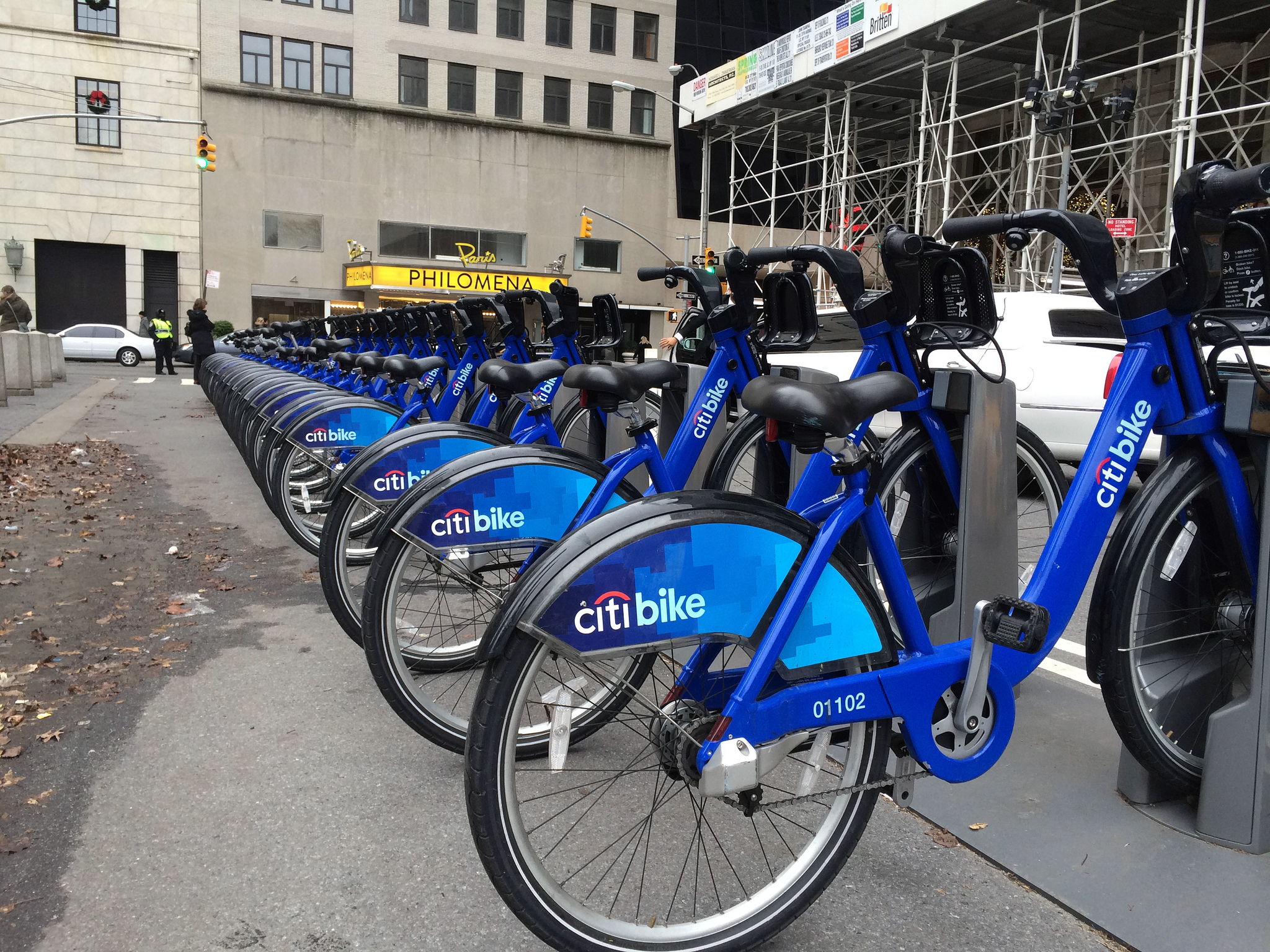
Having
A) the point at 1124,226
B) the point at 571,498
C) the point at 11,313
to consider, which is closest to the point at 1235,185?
the point at 571,498

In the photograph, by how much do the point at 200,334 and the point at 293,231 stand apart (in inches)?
906

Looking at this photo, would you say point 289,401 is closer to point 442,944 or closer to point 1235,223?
point 442,944

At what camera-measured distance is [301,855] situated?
9.14 ft

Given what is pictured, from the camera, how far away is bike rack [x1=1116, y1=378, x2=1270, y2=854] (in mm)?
2637

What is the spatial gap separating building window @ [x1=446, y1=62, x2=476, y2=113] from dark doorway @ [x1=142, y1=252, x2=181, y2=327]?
12439 millimetres

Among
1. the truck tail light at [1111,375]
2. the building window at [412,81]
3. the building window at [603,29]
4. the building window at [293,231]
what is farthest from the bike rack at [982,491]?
the building window at [603,29]

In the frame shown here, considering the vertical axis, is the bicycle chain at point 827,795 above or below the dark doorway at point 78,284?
below

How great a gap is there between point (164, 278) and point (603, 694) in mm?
40525

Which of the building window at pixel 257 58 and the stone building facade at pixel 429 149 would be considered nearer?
the building window at pixel 257 58

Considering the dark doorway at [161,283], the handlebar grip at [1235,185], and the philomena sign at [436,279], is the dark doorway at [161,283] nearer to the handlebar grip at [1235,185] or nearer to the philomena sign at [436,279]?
the philomena sign at [436,279]

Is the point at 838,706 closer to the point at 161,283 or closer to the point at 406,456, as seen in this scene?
the point at 406,456

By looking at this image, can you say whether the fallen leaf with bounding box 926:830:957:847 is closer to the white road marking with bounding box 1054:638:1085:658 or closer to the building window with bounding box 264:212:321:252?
the white road marking with bounding box 1054:638:1085:658

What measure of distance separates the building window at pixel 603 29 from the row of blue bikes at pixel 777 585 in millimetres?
42918

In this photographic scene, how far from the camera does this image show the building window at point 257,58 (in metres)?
38.7
